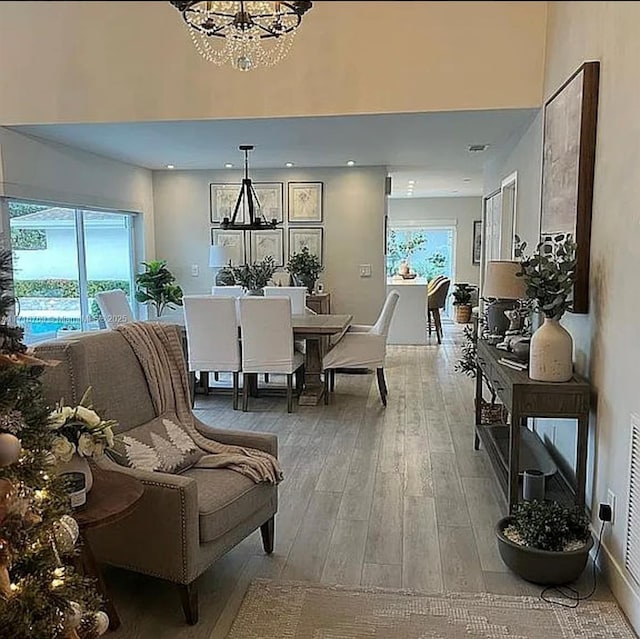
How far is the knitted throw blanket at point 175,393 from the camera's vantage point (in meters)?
2.52

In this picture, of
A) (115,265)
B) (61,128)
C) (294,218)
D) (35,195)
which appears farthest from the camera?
(294,218)

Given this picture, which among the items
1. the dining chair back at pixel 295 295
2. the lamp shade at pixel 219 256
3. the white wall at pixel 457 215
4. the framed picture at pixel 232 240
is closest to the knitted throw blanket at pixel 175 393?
the dining chair back at pixel 295 295

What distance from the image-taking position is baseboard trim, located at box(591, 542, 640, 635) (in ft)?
7.07

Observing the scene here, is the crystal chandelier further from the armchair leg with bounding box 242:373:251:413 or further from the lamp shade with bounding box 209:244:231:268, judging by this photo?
the lamp shade with bounding box 209:244:231:268

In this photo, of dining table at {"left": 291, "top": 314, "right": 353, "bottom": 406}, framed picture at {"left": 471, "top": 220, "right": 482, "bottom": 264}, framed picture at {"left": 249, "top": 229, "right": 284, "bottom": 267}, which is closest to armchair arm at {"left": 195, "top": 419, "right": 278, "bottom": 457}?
dining table at {"left": 291, "top": 314, "right": 353, "bottom": 406}

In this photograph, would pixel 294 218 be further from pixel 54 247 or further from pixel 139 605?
pixel 139 605

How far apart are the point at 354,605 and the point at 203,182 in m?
6.40

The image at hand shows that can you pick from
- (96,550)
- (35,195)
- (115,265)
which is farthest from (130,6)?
(115,265)

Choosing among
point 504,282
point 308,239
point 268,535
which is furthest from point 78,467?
point 308,239

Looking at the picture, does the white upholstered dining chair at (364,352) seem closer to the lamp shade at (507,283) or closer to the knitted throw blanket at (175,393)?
the lamp shade at (507,283)

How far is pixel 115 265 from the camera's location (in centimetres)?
713

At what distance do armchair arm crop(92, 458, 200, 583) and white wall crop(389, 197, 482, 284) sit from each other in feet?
35.5

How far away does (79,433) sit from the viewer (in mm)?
1865

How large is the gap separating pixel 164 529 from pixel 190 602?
1.06ft
